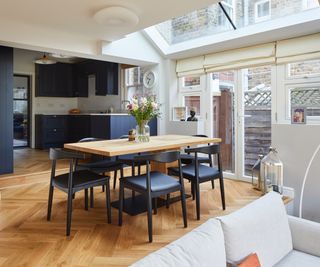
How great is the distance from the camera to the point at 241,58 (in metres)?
4.29

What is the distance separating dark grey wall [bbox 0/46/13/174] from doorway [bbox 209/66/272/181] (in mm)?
3245

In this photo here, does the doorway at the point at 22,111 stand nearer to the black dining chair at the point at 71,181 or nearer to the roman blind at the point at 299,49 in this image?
the black dining chair at the point at 71,181

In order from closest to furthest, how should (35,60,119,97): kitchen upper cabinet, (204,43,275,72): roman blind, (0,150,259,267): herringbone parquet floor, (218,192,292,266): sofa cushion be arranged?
(218,192,292,266): sofa cushion, (0,150,259,267): herringbone parquet floor, (204,43,275,72): roman blind, (35,60,119,97): kitchen upper cabinet

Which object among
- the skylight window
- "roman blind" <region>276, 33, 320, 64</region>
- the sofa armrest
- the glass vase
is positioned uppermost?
the skylight window

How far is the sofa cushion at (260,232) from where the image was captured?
54.5 inches

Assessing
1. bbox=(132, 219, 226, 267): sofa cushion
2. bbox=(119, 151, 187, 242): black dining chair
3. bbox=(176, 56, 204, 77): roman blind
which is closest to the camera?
bbox=(132, 219, 226, 267): sofa cushion

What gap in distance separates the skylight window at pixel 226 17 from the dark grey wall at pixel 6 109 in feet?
8.30

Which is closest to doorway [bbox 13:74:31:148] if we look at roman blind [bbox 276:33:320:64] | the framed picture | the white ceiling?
the white ceiling

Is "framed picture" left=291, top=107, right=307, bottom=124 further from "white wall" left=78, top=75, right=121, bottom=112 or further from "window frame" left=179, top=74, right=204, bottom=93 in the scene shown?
"white wall" left=78, top=75, right=121, bottom=112

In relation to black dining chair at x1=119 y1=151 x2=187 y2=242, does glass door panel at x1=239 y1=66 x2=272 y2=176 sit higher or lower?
higher

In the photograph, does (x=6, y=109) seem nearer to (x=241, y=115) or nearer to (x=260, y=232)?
(x=241, y=115)

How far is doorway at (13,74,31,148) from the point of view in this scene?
274 inches

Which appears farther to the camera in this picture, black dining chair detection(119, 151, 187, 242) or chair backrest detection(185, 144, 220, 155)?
chair backrest detection(185, 144, 220, 155)

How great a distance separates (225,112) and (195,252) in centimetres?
385
